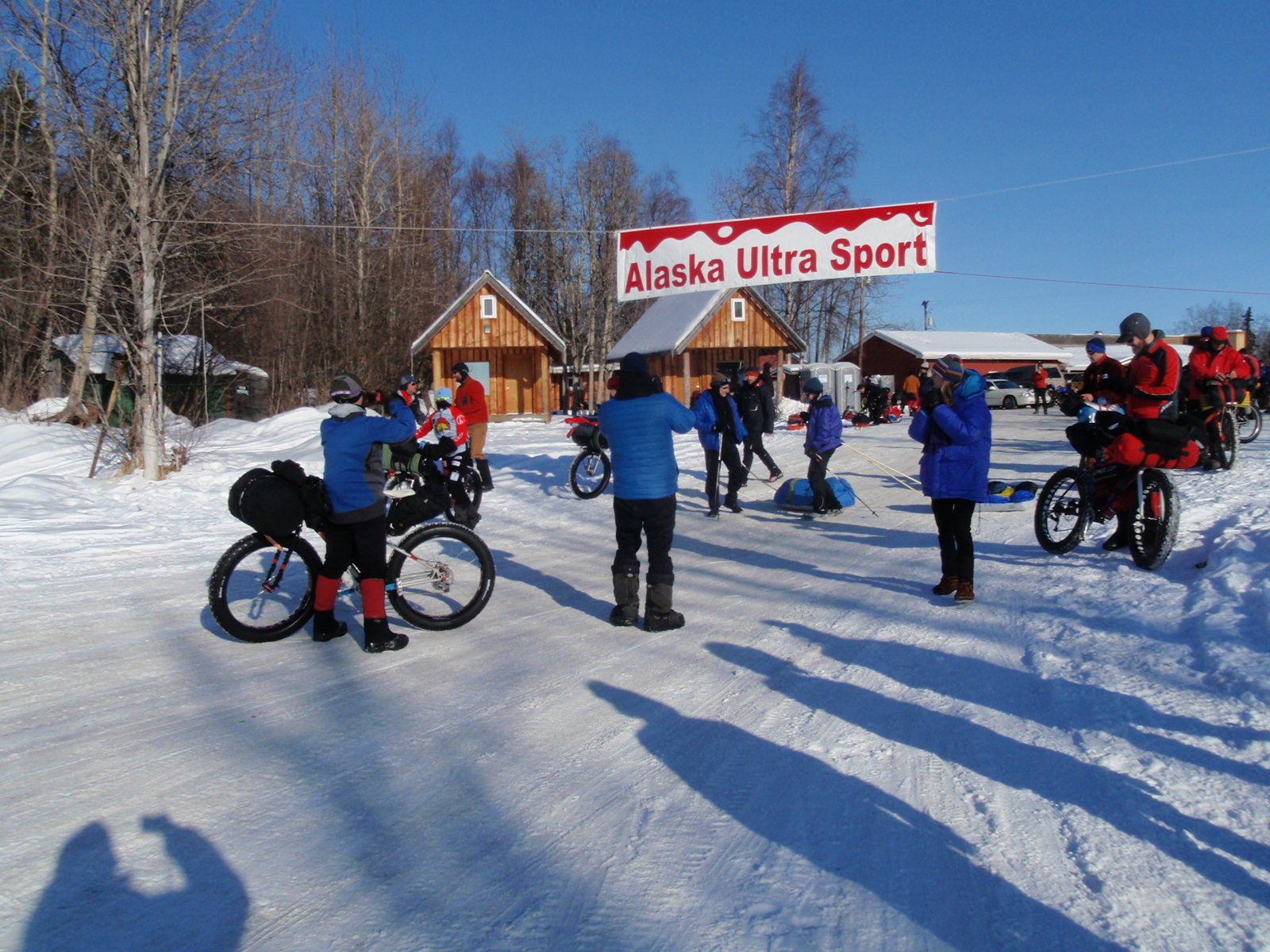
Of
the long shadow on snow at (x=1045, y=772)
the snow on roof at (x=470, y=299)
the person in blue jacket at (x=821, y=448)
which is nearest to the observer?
the long shadow on snow at (x=1045, y=772)

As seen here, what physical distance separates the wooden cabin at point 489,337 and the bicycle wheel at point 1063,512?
21.5 m

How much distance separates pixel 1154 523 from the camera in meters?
6.26

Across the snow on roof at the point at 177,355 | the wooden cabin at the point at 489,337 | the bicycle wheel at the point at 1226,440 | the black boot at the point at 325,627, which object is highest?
the wooden cabin at the point at 489,337

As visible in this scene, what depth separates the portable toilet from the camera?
114ft

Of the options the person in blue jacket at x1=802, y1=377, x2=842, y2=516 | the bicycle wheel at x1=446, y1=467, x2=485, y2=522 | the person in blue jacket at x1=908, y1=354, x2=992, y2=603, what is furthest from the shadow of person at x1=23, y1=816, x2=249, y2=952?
the person in blue jacket at x1=802, y1=377, x2=842, y2=516

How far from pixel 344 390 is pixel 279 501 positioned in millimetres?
767

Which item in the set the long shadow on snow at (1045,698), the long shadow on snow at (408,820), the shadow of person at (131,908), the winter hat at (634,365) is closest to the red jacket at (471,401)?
the winter hat at (634,365)

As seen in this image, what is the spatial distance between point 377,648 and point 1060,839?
148 inches

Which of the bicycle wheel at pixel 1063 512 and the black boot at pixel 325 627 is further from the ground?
the bicycle wheel at pixel 1063 512

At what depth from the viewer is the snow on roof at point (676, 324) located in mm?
30641

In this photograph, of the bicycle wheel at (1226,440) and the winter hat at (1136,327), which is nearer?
the winter hat at (1136,327)

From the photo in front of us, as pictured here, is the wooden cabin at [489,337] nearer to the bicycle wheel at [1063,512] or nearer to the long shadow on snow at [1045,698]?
the bicycle wheel at [1063,512]

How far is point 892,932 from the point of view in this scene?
8.08 ft

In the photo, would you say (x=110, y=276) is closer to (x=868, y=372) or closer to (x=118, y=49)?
(x=118, y=49)
